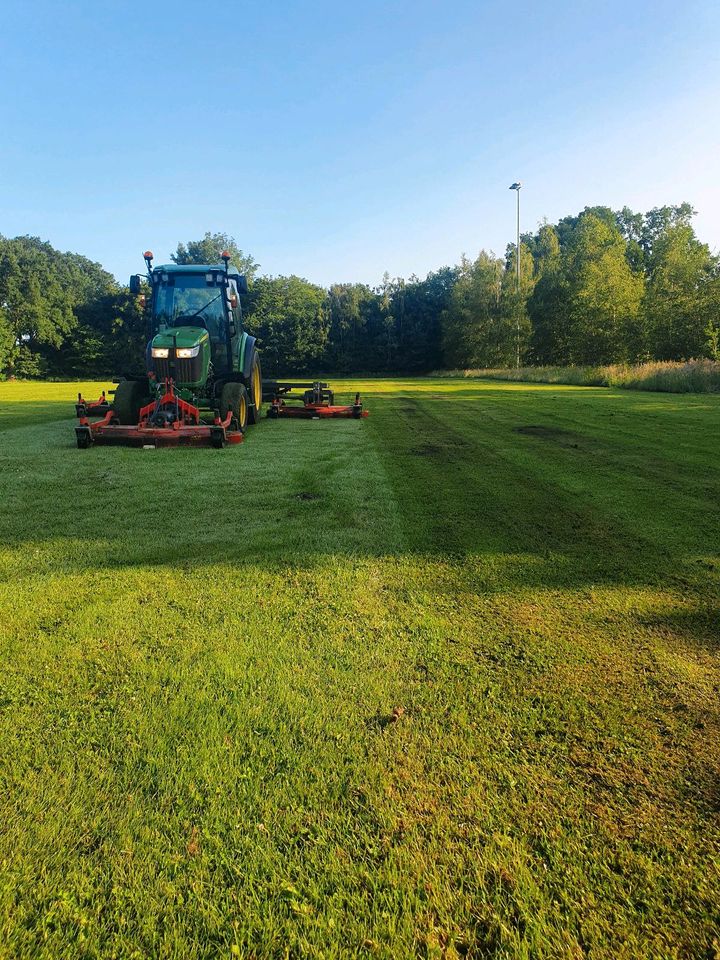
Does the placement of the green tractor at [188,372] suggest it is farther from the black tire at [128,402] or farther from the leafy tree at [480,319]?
the leafy tree at [480,319]

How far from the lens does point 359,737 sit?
1780mm

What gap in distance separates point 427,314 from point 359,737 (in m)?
62.4

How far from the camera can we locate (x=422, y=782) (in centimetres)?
160

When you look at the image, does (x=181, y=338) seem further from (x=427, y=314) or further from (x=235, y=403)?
(x=427, y=314)

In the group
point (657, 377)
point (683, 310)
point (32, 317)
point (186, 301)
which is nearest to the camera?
point (186, 301)

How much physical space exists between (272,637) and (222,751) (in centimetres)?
72

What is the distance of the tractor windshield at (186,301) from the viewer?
9422 mm

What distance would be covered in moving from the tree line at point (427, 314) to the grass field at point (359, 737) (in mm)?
32893

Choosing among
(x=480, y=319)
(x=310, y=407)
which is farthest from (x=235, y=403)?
(x=480, y=319)

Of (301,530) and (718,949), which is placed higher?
Result: (301,530)

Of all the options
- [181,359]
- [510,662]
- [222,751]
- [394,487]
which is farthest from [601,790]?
[181,359]

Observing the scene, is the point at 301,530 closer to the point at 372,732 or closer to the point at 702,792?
the point at 372,732

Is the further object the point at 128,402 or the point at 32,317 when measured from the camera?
the point at 32,317

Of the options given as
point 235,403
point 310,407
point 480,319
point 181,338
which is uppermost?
point 480,319
